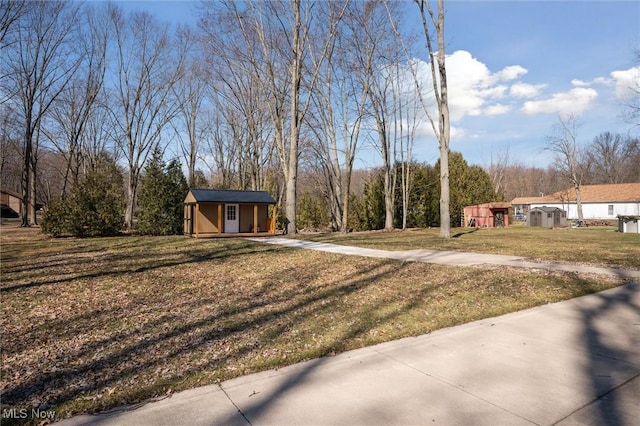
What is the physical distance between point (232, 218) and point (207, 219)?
1283 mm

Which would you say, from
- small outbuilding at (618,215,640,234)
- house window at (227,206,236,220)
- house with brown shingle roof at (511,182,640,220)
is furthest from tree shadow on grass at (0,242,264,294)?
house with brown shingle roof at (511,182,640,220)

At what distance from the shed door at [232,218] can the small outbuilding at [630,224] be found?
2246 cm

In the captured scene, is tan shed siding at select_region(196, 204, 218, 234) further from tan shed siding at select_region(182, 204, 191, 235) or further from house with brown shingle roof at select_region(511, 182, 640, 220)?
house with brown shingle roof at select_region(511, 182, 640, 220)

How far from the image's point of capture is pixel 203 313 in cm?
522

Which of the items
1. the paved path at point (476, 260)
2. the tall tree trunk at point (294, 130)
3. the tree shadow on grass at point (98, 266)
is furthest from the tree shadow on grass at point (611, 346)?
the tall tree trunk at point (294, 130)

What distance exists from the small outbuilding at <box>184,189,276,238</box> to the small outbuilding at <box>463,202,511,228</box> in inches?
748

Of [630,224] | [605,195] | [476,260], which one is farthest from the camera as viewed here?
[605,195]

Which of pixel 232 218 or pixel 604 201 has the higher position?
pixel 604 201

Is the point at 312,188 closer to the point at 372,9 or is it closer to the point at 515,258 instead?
the point at 372,9

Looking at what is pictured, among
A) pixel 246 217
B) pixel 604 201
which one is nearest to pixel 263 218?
pixel 246 217

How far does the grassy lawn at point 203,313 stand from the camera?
3195mm

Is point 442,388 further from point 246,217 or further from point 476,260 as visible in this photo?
point 246,217

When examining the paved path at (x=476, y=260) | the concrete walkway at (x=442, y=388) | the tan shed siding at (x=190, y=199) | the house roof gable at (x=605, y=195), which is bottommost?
the concrete walkway at (x=442, y=388)

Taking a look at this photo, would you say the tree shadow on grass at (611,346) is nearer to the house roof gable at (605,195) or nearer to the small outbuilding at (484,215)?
the small outbuilding at (484,215)
